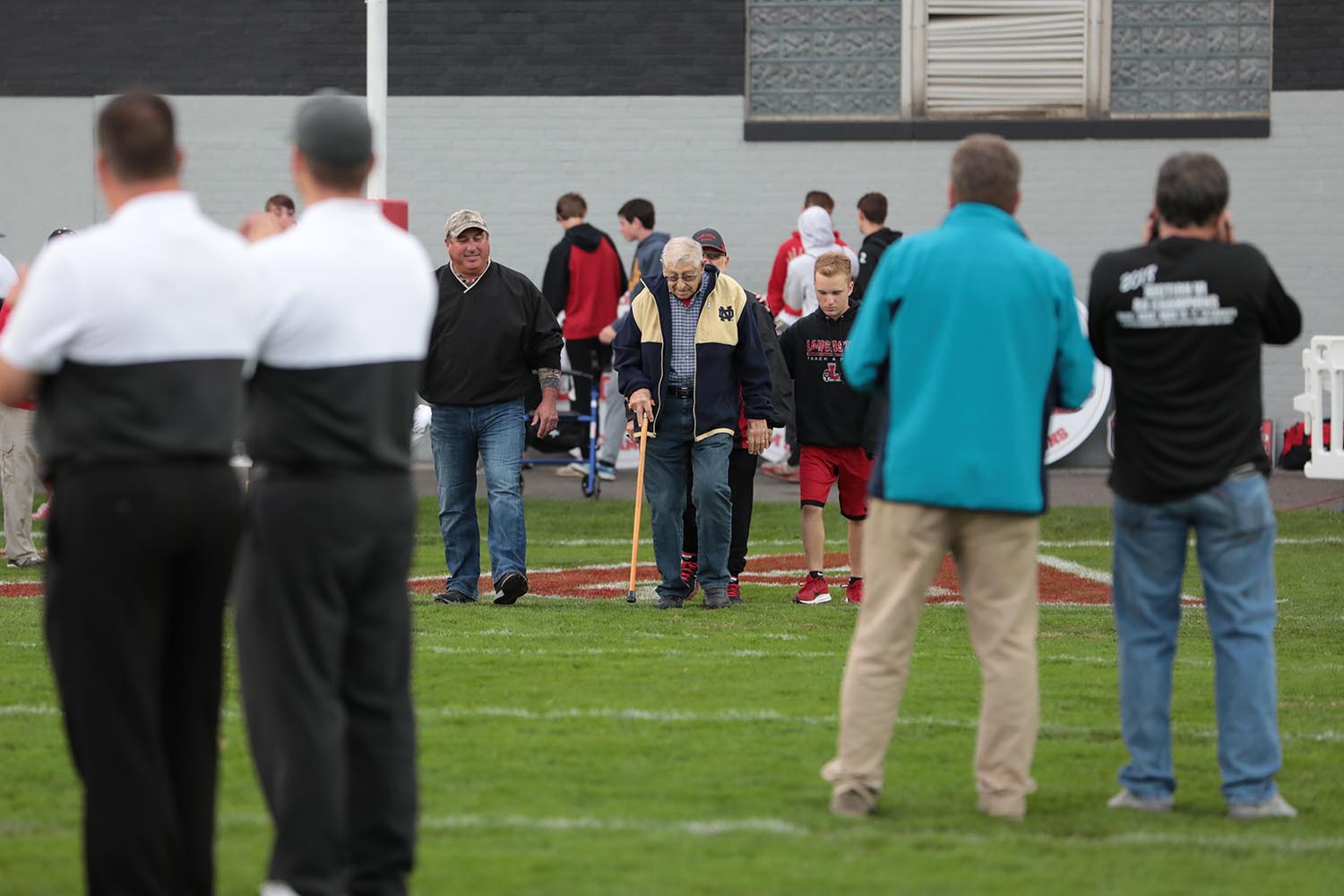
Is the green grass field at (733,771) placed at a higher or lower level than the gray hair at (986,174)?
lower

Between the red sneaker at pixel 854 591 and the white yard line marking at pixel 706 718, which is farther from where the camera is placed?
the red sneaker at pixel 854 591

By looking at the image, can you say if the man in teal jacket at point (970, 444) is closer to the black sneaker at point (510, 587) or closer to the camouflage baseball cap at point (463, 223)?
the black sneaker at point (510, 587)

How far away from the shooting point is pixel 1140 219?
1888 cm

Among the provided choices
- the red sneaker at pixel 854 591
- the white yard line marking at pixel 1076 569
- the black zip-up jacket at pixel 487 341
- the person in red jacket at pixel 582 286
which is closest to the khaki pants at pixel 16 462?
the black zip-up jacket at pixel 487 341

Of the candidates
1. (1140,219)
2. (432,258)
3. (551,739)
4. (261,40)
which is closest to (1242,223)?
(1140,219)

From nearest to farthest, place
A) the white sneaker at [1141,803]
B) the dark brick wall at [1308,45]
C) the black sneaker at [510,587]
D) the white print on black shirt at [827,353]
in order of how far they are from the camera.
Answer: the white sneaker at [1141,803] → the black sneaker at [510,587] → the white print on black shirt at [827,353] → the dark brick wall at [1308,45]

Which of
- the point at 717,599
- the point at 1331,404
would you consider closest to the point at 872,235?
the point at 1331,404

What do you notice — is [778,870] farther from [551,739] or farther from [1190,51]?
[1190,51]

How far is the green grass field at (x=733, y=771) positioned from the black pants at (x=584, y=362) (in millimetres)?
6875

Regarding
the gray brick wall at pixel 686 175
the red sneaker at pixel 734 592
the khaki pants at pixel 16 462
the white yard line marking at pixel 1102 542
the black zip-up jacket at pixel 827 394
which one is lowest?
the white yard line marking at pixel 1102 542

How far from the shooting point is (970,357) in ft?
19.3

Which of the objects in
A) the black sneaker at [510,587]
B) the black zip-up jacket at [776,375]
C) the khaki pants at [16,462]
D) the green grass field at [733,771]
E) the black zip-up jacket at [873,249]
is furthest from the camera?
the black zip-up jacket at [873,249]

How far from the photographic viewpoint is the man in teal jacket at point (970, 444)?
19.3 ft

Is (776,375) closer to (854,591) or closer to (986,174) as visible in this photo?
(854,591)
